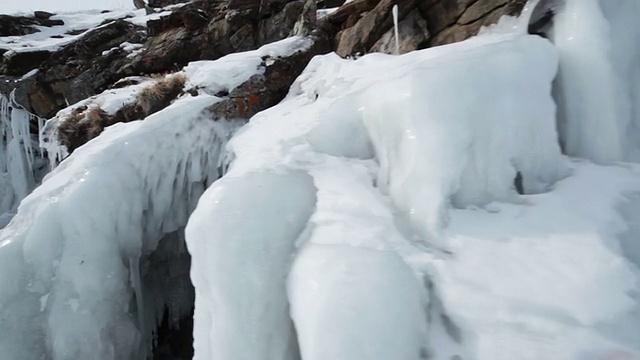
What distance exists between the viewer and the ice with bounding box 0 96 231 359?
10.6ft

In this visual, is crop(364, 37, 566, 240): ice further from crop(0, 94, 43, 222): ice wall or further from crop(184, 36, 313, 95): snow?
crop(0, 94, 43, 222): ice wall

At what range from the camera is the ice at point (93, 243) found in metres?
3.22

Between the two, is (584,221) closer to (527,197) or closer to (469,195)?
(527,197)

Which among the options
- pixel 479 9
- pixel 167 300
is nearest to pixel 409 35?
pixel 479 9

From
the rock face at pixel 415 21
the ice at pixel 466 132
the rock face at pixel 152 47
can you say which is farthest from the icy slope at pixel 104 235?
the rock face at pixel 152 47

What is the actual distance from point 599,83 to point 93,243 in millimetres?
4189

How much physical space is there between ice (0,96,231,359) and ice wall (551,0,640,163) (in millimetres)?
3491

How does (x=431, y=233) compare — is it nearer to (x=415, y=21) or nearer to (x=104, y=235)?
(x=104, y=235)

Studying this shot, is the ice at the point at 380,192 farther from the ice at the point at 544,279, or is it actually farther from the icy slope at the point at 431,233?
the ice at the point at 544,279

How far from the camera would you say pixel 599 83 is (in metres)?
2.78

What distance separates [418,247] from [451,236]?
196 millimetres

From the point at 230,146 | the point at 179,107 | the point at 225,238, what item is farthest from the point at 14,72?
the point at 225,238

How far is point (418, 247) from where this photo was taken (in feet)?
6.62

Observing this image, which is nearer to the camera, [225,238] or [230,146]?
[225,238]
